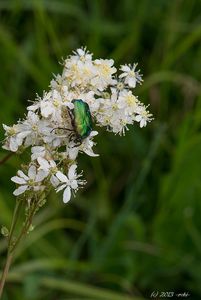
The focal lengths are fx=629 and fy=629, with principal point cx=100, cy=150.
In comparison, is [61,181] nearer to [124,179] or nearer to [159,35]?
[124,179]

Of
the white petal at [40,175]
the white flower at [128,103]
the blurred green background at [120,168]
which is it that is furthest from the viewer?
the blurred green background at [120,168]

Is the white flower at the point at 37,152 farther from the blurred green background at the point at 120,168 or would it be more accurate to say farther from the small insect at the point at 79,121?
the blurred green background at the point at 120,168

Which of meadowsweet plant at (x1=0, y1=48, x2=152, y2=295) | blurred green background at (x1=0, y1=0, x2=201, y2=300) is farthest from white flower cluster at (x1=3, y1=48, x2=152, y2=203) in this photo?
blurred green background at (x1=0, y1=0, x2=201, y2=300)

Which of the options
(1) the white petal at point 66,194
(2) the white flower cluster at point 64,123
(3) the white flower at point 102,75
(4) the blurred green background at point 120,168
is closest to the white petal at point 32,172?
(2) the white flower cluster at point 64,123

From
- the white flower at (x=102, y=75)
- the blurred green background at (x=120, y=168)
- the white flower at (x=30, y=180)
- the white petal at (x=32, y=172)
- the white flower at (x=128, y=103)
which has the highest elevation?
the blurred green background at (x=120, y=168)

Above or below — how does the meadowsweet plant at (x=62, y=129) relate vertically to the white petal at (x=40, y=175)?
above

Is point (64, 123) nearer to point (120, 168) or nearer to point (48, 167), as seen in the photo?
point (48, 167)

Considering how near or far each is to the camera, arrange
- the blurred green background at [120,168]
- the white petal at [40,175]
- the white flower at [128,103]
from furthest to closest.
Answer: the blurred green background at [120,168]
the white flower at [128,103]
the white petal at [40,175]

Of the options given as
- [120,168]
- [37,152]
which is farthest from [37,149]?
[120,168]
